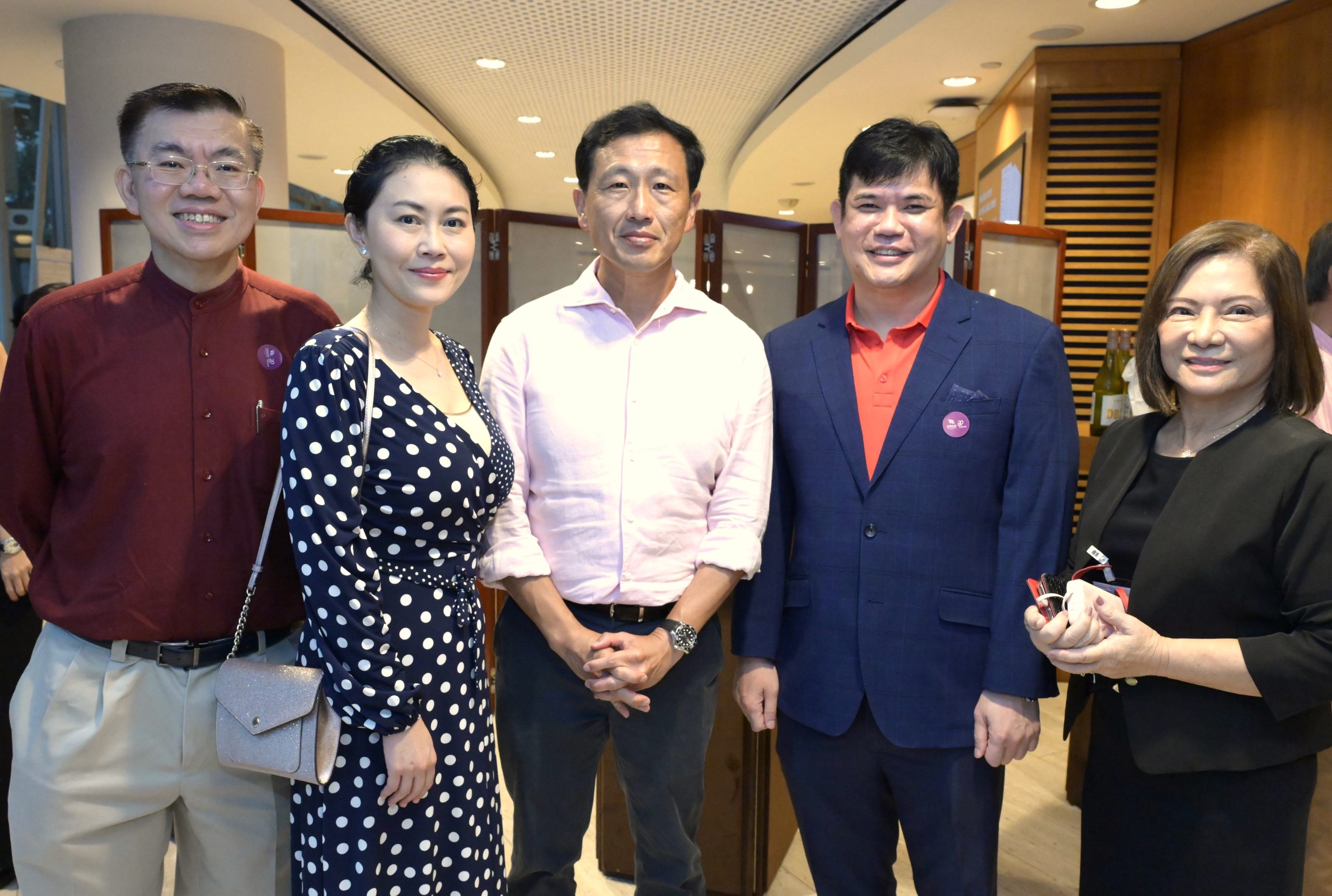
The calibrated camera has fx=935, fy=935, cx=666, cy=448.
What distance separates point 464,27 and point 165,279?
4.64 metres

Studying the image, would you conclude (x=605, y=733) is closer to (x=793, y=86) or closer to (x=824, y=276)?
(x=824, y=276)

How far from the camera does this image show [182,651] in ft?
5.33

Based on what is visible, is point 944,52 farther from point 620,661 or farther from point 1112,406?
point 620,661

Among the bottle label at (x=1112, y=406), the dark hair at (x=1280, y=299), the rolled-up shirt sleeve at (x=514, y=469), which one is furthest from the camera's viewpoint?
the bottle label at (x=1112, y=406)

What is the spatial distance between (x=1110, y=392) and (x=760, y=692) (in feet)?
A: 9.62

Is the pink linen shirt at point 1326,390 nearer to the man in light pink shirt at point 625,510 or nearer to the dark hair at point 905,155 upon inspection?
the dark hair at point 905,155

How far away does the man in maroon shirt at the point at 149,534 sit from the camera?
1598mm

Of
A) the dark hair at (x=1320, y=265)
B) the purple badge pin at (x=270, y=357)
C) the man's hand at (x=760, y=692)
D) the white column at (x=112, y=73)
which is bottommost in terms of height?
the man's hand at (x=760, y=692)

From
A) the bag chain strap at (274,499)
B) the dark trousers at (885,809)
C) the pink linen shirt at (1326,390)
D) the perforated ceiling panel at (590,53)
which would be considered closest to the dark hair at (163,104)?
the bag chain strap at (274,499)

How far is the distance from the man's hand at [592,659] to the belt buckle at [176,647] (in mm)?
625

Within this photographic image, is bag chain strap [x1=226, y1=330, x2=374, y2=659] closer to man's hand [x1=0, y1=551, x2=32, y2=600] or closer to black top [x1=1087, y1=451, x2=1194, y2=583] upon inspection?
man's hand [x1=0, y1=551, x2=32, y2=600]

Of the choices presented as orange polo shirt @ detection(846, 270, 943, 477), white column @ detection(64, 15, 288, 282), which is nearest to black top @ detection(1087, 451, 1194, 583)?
orange polo shirt @ detection(846, 270, 943, 477)

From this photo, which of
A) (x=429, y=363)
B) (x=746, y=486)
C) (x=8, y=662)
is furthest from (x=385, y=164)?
(x=8, y=662)

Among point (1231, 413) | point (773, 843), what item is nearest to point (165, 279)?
point (1231, 413)
